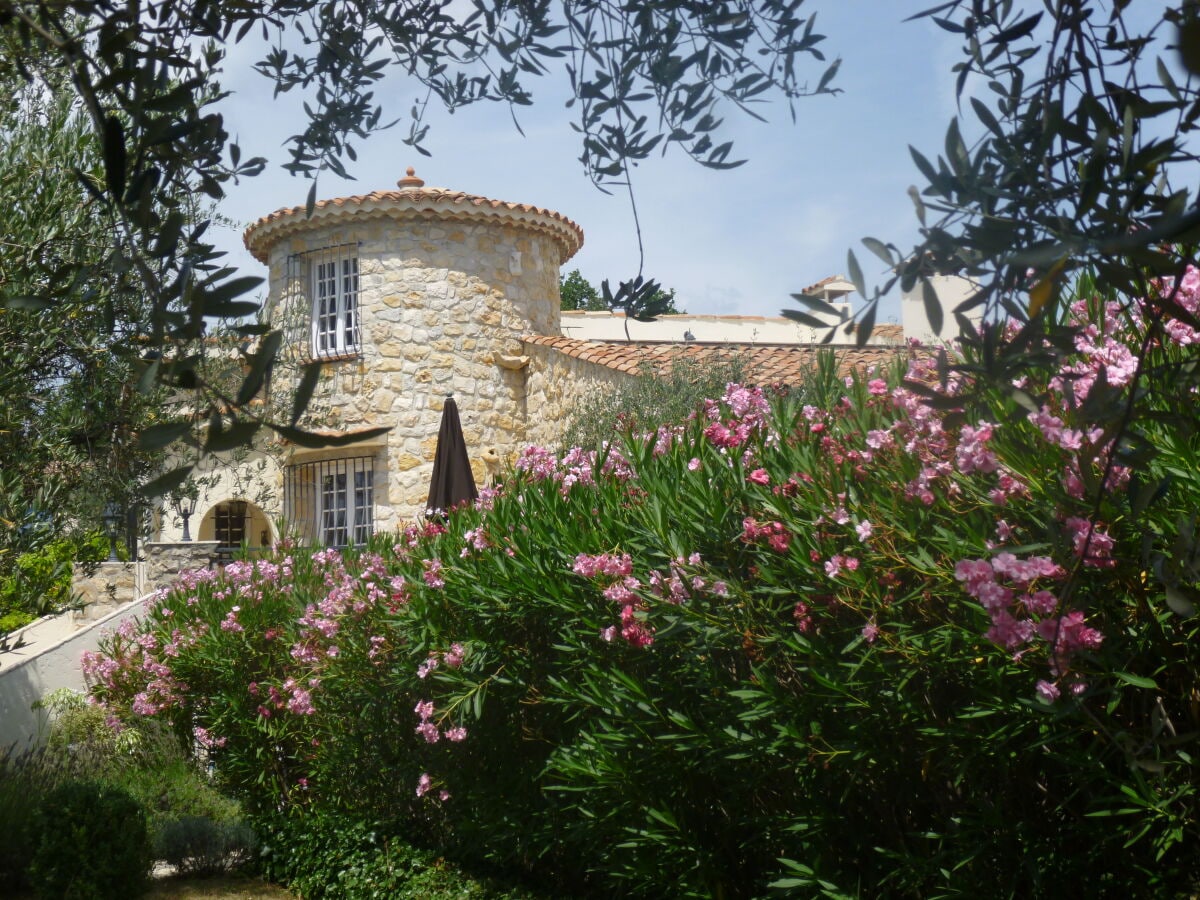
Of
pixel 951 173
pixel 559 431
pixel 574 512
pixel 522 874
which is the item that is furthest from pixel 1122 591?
pixel 559 431

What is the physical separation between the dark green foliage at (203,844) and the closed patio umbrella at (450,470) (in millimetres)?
4986

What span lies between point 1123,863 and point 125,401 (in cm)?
579

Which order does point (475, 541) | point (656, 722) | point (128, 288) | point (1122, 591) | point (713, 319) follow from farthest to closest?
point (713, 319) < point (475, 541) < point (656, 722) < point (1122, 591) < point (128, 288)

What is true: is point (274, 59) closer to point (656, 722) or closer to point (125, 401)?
point (656, 722)

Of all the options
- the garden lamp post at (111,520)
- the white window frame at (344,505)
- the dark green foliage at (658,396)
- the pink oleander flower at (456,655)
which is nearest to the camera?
the pink oleander flower at (456,655)

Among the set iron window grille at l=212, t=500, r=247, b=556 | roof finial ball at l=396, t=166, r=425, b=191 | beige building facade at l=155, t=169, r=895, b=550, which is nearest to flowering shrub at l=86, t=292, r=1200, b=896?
beige building facade at l=155, t=169, r=895, b=550

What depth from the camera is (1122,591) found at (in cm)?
307

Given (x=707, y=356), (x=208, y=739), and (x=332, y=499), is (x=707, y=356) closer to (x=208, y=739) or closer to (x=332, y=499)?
(x=332, y=499)

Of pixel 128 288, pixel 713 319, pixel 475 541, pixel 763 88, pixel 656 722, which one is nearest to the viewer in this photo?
pixel 128 288

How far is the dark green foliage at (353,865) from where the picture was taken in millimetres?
6379

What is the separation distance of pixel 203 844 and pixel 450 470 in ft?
19.3

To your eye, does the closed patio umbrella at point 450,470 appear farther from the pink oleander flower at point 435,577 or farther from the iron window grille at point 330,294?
the pink oleander flower at point 435,577

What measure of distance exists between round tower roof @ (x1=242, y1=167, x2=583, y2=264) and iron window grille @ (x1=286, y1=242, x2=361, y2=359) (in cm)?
46

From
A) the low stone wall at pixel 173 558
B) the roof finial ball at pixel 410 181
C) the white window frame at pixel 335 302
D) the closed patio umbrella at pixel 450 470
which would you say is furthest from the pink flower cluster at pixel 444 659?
the roof finial ball at pixel 410 181
